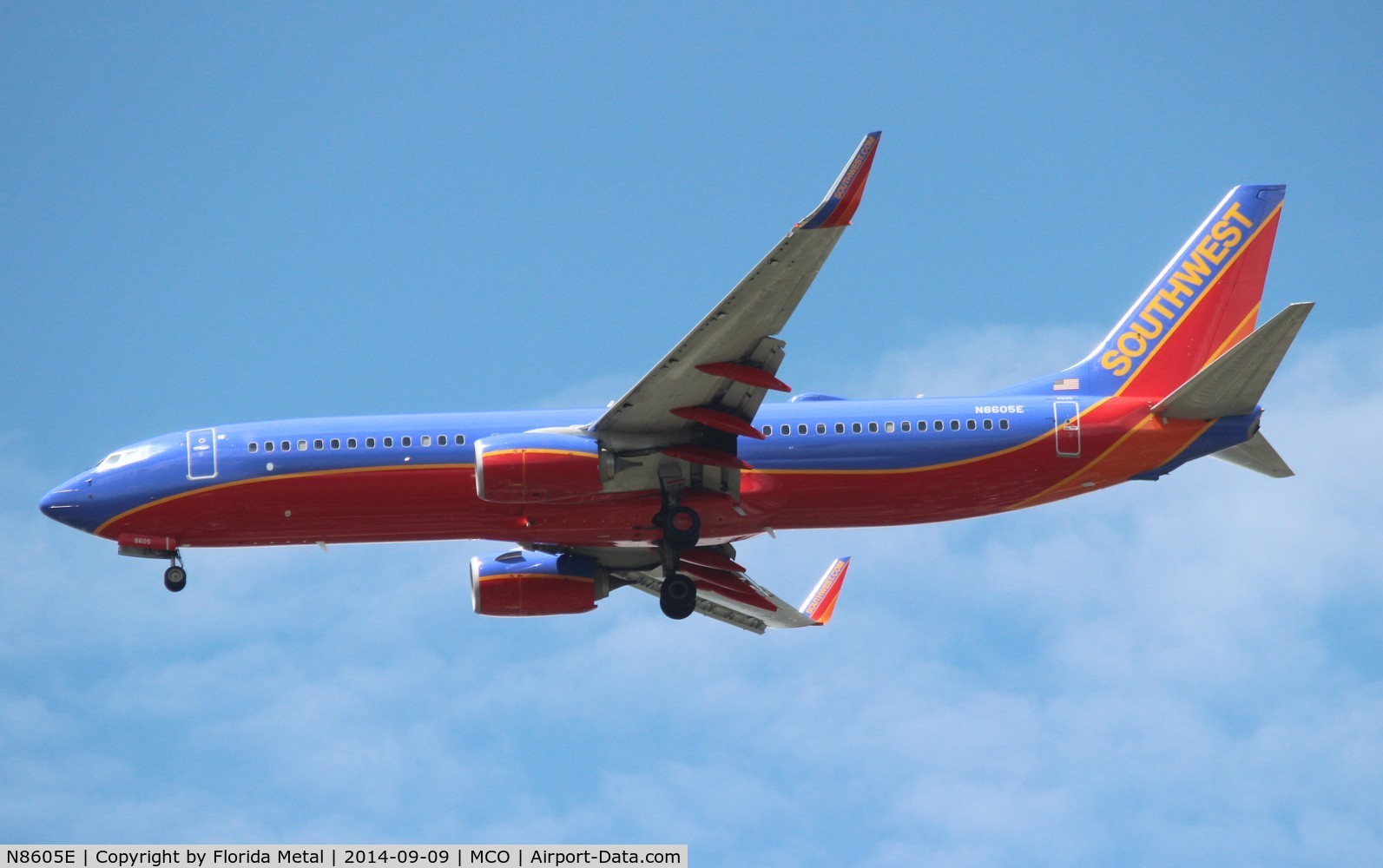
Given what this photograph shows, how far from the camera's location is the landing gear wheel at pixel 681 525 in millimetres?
38875

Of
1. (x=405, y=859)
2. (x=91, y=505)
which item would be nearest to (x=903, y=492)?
(x=405, y=859)

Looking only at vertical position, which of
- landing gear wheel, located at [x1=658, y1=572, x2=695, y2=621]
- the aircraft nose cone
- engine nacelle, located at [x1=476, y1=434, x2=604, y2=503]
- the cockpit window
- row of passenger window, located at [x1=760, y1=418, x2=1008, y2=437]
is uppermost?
the cockpit window

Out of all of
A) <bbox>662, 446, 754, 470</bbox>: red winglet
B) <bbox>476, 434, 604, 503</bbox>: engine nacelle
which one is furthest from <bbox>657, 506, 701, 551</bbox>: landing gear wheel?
<bbox>476, 434, 604, 503</bbox>: engine nacelle

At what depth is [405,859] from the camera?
1336 inches

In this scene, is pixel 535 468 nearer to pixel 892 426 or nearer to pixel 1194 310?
pixel 892 426

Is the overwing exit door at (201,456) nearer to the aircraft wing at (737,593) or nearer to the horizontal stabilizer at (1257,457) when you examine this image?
the aircraft wing at (737,593)

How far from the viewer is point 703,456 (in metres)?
38.2

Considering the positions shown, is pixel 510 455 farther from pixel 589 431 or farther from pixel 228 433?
pixel 228 433

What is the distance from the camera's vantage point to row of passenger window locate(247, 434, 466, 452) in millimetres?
38844

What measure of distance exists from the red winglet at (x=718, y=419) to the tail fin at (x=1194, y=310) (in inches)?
290

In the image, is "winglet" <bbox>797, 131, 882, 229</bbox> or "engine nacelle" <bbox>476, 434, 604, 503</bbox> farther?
"engine nacelle" <bbox>476, 434, 604, 503</bbox>

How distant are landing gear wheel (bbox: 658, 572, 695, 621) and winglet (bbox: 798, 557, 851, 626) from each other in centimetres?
456

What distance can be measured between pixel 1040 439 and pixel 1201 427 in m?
3.37

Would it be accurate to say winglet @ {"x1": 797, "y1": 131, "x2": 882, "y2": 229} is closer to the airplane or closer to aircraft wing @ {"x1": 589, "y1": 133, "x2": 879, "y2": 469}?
aircraft wing @ {"x1": 589, "y1": 133, "x2": 879, "y2": 469}
